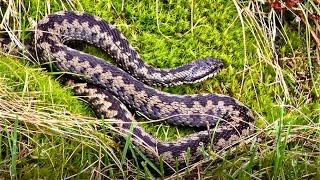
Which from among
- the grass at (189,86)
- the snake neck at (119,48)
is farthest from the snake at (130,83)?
the grass at (189,86)

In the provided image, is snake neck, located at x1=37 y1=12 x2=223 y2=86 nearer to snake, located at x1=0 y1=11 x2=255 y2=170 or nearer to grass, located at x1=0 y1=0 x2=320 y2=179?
snake, located at x1=0 y1=11 x2=255 y2=170

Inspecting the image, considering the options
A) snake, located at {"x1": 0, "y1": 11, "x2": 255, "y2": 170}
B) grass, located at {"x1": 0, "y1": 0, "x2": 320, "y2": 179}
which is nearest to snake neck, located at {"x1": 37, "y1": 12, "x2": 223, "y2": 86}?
snake, located at {"x1": 0, "y1": 11, "x2": 255, "y2": 170}

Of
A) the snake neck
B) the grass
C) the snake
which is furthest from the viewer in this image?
the snake neck

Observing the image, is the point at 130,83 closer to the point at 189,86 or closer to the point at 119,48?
the point at 119,48

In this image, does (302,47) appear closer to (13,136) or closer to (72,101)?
(72,101)

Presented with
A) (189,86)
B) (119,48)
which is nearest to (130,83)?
(119,48)

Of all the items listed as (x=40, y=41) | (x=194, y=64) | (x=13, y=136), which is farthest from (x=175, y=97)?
(x=13, y=136)
